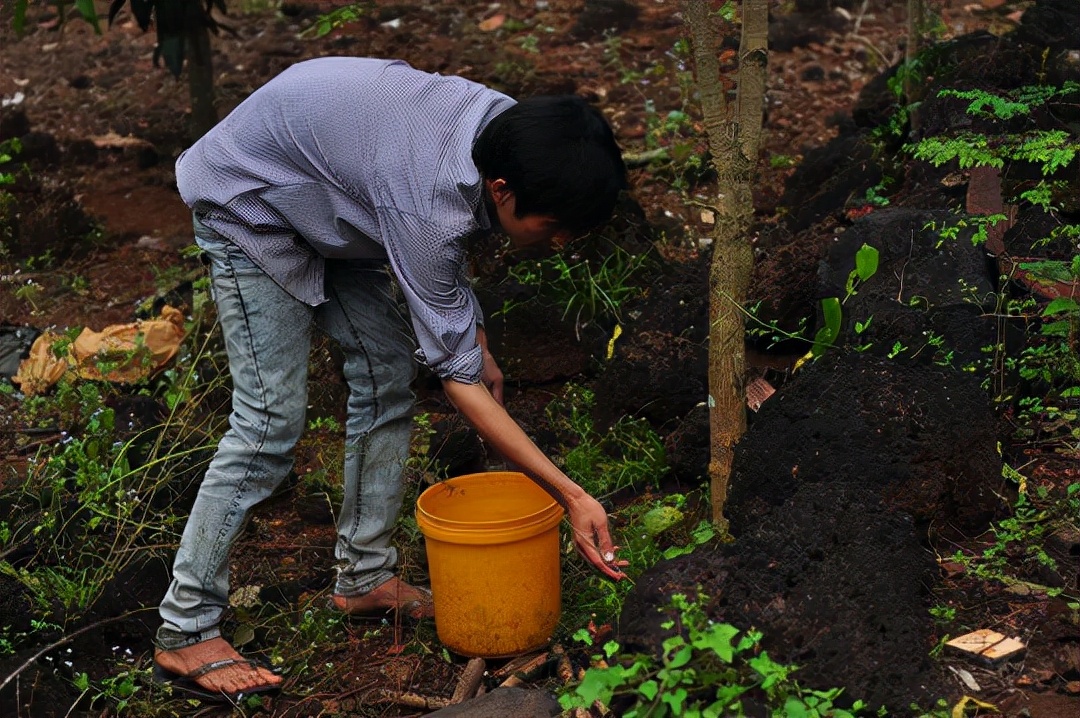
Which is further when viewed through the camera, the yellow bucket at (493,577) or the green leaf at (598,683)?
the yellow bucket at (493,577)

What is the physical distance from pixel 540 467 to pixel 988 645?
3.41ft

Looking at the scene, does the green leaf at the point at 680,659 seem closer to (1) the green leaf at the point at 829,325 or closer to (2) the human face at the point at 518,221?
(2) the human face at the point at 518,221

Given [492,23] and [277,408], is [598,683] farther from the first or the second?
[492,23]

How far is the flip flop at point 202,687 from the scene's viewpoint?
315 cm

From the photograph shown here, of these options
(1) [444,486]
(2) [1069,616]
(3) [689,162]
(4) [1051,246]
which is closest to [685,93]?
(3) [689,162]

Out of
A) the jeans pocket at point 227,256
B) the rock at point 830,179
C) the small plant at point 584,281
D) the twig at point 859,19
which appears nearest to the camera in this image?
the jeans pocket at point 227,256

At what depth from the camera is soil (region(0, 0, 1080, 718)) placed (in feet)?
9.06

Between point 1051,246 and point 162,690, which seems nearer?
point 162,690

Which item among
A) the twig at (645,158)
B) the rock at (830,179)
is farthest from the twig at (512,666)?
the twig at (645,158)

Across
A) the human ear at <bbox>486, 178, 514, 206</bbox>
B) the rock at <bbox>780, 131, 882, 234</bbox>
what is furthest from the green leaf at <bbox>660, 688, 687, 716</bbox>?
the rock at <bbox>780, 131, 882, 234</bbox>

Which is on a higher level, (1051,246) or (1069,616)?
(1051,246)

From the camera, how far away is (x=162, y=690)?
3.16 meters

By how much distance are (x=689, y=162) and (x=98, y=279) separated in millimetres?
2906

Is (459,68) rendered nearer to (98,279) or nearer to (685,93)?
(685,93)
